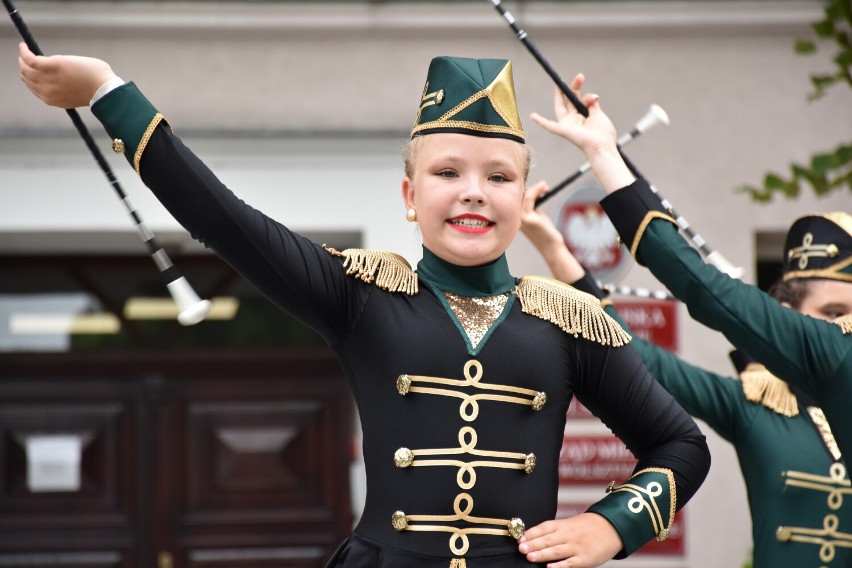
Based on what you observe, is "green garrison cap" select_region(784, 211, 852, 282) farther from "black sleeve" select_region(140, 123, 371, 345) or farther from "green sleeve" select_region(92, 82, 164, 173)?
"green sleeve" select_region(92, 82, 164, 173)

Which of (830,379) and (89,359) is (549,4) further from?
(830,379)

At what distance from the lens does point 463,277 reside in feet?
7.71

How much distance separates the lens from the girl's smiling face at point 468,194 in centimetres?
228

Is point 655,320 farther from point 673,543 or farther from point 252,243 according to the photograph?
point 252,243

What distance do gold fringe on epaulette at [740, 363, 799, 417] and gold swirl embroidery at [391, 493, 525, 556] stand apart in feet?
4.31

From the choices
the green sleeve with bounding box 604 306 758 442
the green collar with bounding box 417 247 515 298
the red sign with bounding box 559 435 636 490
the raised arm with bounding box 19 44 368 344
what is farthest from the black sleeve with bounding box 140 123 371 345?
the red sign with bounding box 559 435 636 490

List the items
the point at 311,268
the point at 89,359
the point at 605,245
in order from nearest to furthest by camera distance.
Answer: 1. the point at 311,268
2. the point at 605,245
3. the point at 89,359

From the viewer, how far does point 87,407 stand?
20.7 ft

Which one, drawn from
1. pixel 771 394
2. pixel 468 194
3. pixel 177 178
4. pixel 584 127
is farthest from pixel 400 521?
pixel 771 394

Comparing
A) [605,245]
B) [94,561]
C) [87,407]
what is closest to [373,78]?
[605,245]

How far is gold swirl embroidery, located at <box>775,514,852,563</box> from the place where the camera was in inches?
125

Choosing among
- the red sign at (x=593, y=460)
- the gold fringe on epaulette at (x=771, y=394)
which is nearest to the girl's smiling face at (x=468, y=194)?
the gold fringe on epaulette at (x=771, y=394)

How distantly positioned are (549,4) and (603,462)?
195 centimetres

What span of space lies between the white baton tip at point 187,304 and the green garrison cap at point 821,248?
1592mm
